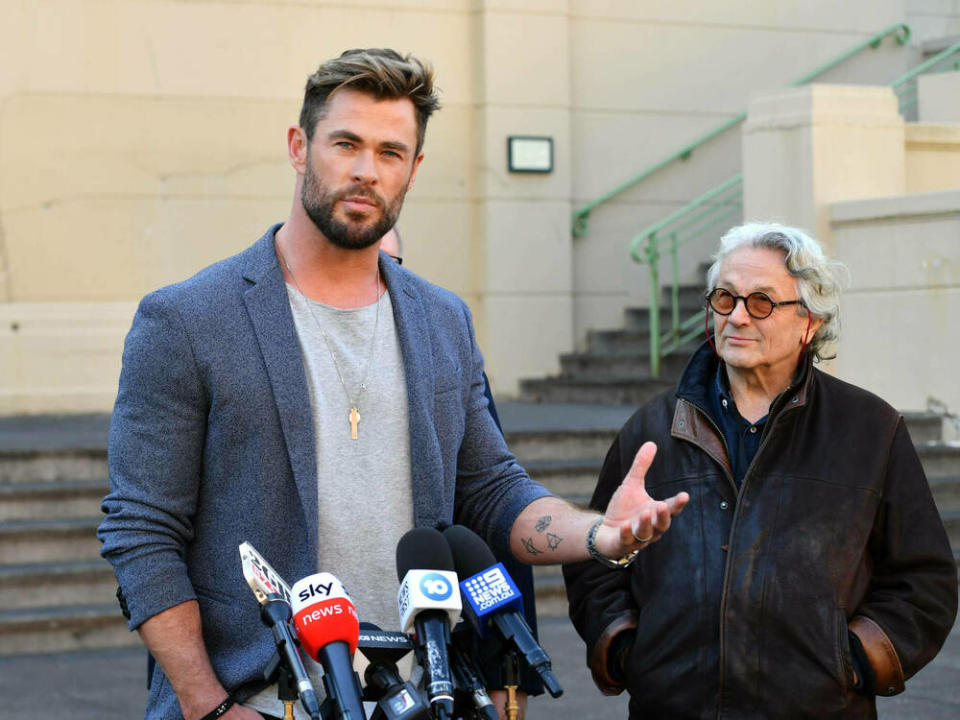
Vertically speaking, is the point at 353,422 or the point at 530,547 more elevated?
the point at 353,422

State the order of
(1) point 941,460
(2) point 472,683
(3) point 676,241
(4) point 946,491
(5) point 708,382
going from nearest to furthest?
(2) point 472,683 < (5) point 708,382 < (4) point 946,491 < (1) point 941,460 < (3) point 676,241

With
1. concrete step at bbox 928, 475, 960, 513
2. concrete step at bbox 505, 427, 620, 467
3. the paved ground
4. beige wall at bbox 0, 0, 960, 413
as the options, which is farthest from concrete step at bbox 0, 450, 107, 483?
concrete step at bbox 928, 475, 960, 513

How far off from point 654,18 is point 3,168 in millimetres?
5250

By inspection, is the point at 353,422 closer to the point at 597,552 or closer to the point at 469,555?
the point at 469,555

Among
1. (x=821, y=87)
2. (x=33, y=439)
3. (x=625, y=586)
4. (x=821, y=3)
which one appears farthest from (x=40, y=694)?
(x=821, y=3)

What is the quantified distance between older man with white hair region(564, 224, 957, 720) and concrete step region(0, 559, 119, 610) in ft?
13.5

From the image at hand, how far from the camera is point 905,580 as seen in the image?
3.52m

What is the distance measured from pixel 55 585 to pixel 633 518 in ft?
17.1

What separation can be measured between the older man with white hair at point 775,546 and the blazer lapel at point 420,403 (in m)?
0.90

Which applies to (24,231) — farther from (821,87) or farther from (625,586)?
(625,586)

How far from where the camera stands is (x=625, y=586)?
12.3 ft

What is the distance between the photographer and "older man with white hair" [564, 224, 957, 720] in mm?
3414

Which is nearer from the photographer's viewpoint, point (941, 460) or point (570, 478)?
point (570, 478)

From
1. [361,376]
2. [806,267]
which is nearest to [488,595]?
[361,376]
